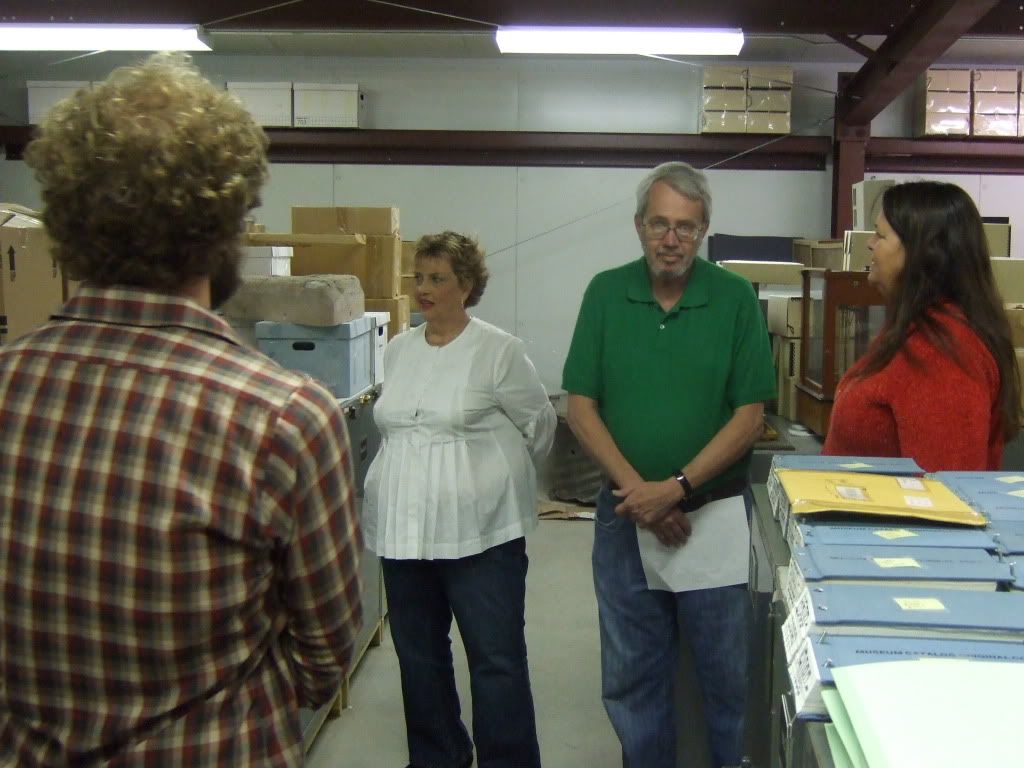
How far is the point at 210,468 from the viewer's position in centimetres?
81

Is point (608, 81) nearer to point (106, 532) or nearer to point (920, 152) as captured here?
point (920, 152)

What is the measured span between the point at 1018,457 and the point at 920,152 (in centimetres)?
392

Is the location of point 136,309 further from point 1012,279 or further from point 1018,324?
point 1012,279

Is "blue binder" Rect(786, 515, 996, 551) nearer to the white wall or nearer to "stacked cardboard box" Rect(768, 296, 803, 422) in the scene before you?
"stacked cardboard box" Rect(768, 296, 803, 422)

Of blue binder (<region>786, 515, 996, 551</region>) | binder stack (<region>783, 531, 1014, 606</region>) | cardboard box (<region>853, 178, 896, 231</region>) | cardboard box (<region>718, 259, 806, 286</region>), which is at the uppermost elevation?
cardboard box (<region>853, 178, 896, 231</region>)

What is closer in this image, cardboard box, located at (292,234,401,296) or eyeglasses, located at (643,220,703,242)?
eyeglasses, located at (643,220,703,242)

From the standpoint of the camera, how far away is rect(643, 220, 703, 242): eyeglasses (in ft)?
6.14

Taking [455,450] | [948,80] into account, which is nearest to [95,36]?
[455,450]

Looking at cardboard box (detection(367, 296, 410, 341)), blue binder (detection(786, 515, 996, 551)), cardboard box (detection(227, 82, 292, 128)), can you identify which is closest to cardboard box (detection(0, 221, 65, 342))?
cardboard box (detection(367, 296, 410, 341))

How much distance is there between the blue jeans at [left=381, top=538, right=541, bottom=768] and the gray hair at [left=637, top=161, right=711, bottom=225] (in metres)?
0.91

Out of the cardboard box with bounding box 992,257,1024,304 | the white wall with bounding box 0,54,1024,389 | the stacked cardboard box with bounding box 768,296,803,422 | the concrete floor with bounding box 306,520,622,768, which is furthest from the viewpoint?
the white wall with bounding box 0,54,1024,389

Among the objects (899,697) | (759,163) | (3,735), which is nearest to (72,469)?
(3,735)

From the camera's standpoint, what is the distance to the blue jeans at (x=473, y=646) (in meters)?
2.21

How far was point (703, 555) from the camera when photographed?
1880 millimetres
